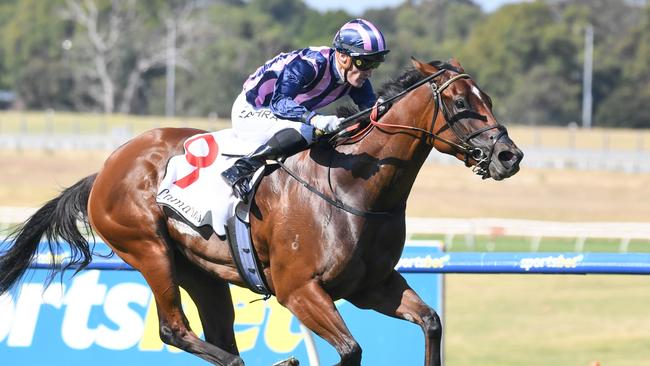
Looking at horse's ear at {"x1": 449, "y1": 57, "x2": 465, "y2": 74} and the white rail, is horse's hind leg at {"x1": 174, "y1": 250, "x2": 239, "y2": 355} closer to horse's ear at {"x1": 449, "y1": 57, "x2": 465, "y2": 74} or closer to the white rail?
horse's ear at {"x1": 449, "y1": 57, "x2": 465, "y2": 74}

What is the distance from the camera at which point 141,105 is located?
2382 inches

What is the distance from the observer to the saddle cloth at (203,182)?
18.0ft

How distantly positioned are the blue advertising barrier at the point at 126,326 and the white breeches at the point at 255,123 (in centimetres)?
173

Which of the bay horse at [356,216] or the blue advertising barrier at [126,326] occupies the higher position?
the bay horse at [356,216]

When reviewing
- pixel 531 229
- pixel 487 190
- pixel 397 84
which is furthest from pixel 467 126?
pixel 487 190

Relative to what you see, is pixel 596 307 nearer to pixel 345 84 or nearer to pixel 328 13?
pixel 345 84

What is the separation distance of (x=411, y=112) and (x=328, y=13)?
52.8 meters

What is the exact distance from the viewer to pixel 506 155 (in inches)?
183

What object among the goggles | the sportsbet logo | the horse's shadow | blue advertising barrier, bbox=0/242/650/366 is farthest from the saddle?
the sportsbet logo

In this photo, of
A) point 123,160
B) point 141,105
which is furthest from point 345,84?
point 141,105

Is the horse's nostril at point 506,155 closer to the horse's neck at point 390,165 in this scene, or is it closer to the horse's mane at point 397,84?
the horse's neck at point 390,165

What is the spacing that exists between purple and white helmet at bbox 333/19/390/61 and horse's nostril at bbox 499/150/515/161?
2.68 feet

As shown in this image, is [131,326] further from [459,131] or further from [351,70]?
[459,131]

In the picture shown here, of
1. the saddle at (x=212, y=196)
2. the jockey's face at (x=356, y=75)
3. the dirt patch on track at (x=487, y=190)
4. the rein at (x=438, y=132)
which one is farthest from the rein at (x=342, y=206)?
the dirt patch on track at (x=487, y=190)
